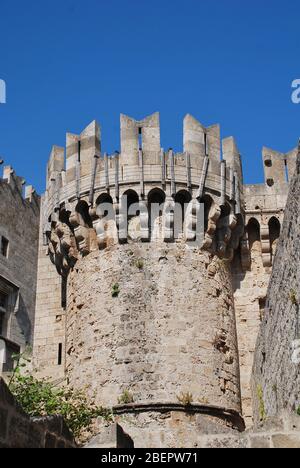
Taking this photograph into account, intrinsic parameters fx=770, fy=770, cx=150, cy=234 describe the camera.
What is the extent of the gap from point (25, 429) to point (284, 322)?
5.11 m

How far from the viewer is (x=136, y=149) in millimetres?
15742

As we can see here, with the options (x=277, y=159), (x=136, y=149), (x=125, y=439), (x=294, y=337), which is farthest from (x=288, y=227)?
(x=277, y=159)

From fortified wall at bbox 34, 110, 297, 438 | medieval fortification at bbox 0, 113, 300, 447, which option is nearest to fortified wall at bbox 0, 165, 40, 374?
medieval fortification at bbox 0, 113, 300, 447

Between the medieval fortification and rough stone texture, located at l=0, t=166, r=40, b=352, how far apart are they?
0.87 metres

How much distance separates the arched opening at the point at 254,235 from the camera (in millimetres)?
16859

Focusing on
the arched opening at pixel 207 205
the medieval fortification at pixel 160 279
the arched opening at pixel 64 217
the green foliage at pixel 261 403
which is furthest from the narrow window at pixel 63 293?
the green foliage at pixel 261 403

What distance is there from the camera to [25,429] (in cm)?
565

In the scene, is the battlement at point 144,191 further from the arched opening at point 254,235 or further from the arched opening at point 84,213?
the arched opening at point 254,235

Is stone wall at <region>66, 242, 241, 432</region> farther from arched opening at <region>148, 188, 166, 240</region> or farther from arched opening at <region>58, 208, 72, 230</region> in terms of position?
arched opening at <region>58, 208, 72, 230</region>

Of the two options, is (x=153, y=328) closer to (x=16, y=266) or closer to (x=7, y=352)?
(x=7, y=352)

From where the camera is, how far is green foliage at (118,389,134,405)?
531 inches

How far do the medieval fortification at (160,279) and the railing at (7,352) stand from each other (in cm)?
6

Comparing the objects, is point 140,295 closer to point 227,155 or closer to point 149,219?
point 149,219
